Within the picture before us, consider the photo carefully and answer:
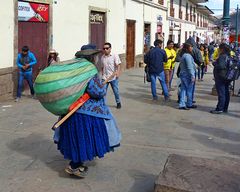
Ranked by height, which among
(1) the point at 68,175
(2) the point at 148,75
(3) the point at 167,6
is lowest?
(1) the point at 68,175

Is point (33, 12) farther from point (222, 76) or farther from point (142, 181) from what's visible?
point (142, 181)

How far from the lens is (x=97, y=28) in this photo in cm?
1570

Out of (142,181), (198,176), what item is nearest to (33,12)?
(142,181)

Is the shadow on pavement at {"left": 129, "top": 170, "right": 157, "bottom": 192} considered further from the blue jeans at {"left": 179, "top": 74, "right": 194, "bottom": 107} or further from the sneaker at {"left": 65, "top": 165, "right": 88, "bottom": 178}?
the blue jeans at {"left": 179, "top": 74, "right": 194, "bottom": 107}

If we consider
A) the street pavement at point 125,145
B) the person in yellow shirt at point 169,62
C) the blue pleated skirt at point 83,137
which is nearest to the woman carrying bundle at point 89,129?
the blue pleated skirt at point 83,137

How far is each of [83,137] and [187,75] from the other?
521 centimetres

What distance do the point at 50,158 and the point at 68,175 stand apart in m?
0.71

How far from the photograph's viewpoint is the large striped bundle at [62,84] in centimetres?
409

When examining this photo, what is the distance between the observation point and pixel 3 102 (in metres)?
9.68

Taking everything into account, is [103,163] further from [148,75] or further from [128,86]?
[128,86]

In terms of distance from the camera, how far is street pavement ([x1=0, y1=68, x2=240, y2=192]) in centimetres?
450

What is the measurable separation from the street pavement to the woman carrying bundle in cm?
39

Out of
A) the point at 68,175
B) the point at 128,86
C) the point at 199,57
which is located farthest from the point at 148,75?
the point at 68,175

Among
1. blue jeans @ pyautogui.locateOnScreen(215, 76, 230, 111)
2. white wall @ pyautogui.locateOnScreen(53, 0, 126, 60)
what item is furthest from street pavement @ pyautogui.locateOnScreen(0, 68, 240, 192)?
white wall @ pyautogui.locateOnScreen(53, 0, 126, 60)
